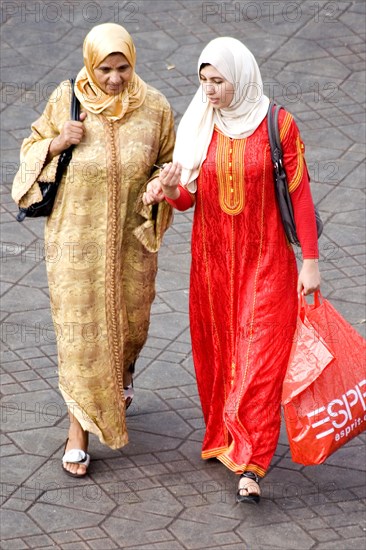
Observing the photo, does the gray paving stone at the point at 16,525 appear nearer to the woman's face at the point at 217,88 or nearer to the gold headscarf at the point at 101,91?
the gold headscarf at the point at 101,91

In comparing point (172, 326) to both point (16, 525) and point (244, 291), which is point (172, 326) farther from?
point (16, 525)

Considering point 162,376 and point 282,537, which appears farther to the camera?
point 162,376

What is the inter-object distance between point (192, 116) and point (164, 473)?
1.76 metres

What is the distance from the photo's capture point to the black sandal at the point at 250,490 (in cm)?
638

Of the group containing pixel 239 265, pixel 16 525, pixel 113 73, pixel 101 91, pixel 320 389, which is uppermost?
pixel 113 73

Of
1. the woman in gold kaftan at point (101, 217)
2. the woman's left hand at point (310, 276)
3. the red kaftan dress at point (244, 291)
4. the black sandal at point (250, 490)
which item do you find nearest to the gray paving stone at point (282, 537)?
the black sandal at point (250, 490)

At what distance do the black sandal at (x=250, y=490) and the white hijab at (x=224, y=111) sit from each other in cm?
135

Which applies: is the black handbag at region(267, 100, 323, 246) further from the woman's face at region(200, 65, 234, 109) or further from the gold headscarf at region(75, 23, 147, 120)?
the gold headscarf at region(75, 23, 147, 120)

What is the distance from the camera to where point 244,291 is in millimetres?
6266

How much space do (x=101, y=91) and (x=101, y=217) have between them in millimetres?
563

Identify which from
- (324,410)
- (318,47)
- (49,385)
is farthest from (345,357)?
(318,47)

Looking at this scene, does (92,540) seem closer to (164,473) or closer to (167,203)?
(164,473)

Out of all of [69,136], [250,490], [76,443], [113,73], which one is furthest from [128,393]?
[113,73]

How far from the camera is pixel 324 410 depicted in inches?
244
